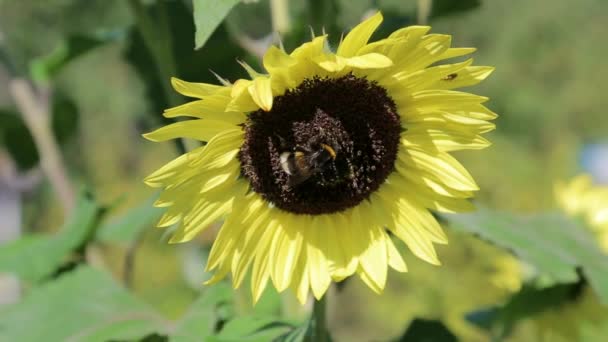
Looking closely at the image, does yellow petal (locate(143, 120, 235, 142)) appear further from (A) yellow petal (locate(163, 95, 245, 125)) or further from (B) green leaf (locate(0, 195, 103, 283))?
(B) green leaf (locate(0, 195, 103, 283))

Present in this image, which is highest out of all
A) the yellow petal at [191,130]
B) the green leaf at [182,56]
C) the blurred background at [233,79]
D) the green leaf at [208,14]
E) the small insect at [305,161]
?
the green leaf at [208,14]

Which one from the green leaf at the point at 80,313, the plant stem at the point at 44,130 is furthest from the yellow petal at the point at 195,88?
the plant stem at the point at 44,130

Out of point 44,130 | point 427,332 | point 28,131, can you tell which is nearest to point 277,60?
point 427,332

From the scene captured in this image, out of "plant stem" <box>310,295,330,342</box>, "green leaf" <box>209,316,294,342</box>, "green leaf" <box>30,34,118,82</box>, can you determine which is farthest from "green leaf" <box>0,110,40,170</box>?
"plant stem" <box>310,295,330,342</box>

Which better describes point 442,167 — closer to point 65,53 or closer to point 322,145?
point 322,145

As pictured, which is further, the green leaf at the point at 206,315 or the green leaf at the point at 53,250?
the green leaf at the point at 53,250

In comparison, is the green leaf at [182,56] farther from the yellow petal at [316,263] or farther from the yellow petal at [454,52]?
the yellow petal at [454,52]

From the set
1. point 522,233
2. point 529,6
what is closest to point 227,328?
point 522,233
